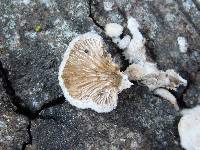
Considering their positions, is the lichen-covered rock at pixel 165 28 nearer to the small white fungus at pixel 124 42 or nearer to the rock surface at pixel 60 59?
the rock surface at pixel 60 59

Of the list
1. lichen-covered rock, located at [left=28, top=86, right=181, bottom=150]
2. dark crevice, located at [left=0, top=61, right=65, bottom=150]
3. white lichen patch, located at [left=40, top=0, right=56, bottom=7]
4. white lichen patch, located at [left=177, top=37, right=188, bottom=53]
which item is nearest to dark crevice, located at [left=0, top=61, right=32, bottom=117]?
dark crevice, located at [left=0, top=61, right=65, bottom=150]

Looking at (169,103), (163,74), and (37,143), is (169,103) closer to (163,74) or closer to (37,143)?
(163,74)

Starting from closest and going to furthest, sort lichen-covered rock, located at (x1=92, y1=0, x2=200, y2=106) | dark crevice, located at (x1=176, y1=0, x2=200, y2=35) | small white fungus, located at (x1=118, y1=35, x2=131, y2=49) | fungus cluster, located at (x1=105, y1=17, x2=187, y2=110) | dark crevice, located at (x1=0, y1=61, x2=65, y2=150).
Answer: dark crevice, located at (x1=0, y1=61, x2=65, y2=150), fungus cluster, located at (x1=105, y1=17, x2=187, y2=110), small white fungus, located at (x1=118, y1=35, x2=131, y2=49), lichen-covered rock, located at (x1=92, y1=0, x2=200, y2=106), dark crevice, located at (x1=176, y1=0, x2=200, y2=35)

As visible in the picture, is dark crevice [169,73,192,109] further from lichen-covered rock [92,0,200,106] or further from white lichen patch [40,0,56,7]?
white lichen patch [40,0,56,7]

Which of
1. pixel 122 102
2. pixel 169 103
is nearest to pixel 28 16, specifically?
pixel 122 102

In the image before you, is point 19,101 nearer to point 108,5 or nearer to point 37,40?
point 37,40

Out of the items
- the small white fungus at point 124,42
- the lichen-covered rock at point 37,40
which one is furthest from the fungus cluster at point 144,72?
the lichen-covered rock at point 37,40
